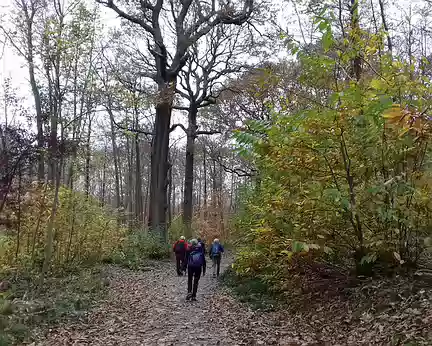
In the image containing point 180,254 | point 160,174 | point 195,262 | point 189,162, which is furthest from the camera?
point 189,162

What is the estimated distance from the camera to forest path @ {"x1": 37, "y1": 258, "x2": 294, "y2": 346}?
683 centimetres

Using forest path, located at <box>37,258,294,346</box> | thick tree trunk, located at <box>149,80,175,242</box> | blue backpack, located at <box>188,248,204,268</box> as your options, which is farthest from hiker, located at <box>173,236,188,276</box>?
blue backpack, located at <box>188,248,204,268</box>

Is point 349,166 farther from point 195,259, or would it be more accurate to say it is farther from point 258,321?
point 195,259

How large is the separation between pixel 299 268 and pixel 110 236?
31.1ft

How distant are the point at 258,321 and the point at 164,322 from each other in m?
1.95

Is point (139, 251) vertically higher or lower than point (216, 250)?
lower

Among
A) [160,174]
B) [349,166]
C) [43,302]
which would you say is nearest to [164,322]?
[43,302]

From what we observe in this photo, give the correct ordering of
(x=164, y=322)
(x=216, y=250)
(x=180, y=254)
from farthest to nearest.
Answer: (x=216, y=250)
(x=180, y=254)
(x=164, y=322)

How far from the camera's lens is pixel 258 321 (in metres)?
Result: 7.63

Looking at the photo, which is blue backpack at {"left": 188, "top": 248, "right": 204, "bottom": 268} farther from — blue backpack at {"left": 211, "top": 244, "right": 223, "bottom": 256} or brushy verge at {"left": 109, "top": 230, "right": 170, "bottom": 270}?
brushy verge at {"left": 109, "top": 230, "right": 170, "bottom": 270}

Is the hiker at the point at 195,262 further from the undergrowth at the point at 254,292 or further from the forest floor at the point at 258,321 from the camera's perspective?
the undergrowth at the point at 254,292

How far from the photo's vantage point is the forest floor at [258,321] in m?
5.37

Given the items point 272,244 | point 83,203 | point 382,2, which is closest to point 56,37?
point 83,203

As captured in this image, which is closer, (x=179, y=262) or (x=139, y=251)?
(x=179, y=262)
